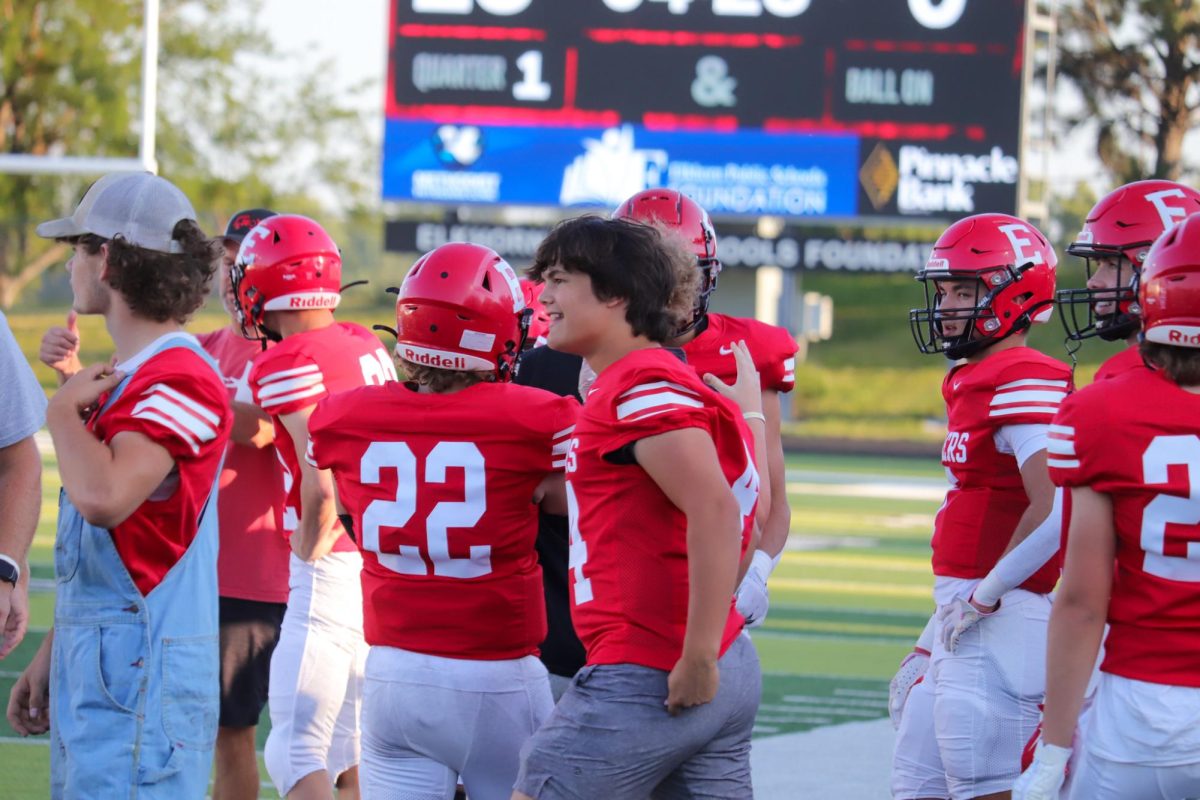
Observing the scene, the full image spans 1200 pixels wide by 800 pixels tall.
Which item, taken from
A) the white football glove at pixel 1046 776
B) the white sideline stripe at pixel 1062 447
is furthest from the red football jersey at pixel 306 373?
the white football glove at pixel 1046 776

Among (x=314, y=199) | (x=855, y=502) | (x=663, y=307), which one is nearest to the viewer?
(x=663, y=307)

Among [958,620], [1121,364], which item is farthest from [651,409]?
[958,620]

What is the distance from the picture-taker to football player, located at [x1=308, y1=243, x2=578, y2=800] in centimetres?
339

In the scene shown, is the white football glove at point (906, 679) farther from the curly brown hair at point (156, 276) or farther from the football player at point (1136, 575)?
the curly brown hair at point (156, 276)

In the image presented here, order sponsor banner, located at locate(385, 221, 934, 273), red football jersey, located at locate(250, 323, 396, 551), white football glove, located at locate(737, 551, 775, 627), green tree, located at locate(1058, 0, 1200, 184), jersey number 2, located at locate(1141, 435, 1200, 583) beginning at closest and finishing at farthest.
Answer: jersey number 2, located at locate(1141, 435, 1200, 583)
white football glove, located at locate(737, 551, 775, 627)
red football jersey, located at locate(250, 323, 396, 551)
sponsor banner, located at locate(385, 221, 934, 273)
green tree, located at locate(1058, 0, 1200, 184)

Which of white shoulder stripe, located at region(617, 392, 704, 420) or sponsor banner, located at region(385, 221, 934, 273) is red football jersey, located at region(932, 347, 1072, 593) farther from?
sponsor banner, located at region(385, 221, 934, 273)

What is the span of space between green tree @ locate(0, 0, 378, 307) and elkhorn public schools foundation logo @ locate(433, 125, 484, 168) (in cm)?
501

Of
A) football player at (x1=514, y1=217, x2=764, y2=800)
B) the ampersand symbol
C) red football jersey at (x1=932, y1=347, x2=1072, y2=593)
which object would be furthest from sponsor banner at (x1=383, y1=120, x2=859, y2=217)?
football player at (x1=514, y1=217, x2=764, y2=800)

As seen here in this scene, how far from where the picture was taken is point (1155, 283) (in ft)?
10.1

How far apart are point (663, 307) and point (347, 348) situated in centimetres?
157

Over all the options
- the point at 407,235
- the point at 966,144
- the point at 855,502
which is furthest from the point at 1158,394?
the point at 407,235

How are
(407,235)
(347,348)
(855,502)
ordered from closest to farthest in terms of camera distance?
(347,348), (855,502), (407,235)

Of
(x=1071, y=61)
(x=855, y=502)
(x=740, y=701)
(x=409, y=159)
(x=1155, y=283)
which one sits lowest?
(x=855, y=502)

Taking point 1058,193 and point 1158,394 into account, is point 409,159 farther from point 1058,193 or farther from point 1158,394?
point 1058,193
